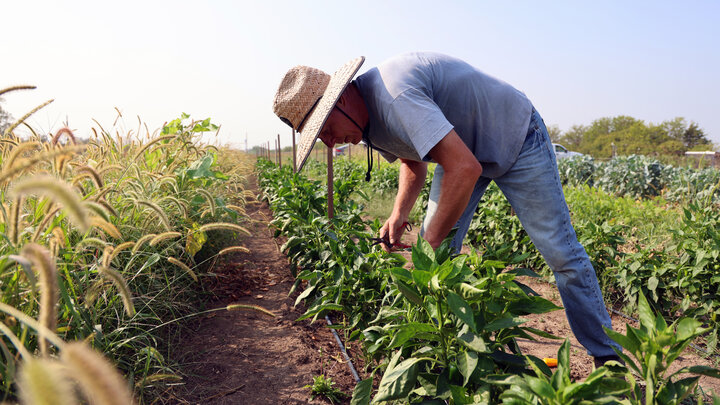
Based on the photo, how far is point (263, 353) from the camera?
2.65 meters

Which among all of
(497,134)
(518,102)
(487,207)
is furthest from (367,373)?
(487,207)

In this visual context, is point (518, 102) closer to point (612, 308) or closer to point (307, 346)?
point (307, 346)

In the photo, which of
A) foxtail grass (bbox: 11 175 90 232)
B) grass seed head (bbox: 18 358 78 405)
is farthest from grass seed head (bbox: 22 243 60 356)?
grass seed head (bbox: 18 358 78 405)

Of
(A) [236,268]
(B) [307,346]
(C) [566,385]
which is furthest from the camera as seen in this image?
(A) [236,268]

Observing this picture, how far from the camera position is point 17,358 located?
56.0 inches

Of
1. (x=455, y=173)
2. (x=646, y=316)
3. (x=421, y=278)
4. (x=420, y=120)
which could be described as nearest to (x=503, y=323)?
(x=421, y=278)

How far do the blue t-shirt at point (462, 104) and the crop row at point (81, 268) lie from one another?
996 millimetres

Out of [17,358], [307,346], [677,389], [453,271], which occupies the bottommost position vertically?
[307,346]

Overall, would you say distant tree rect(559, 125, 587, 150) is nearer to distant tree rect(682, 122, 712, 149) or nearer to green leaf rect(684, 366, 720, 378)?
distant tree rect(682, 122, 712, 149)

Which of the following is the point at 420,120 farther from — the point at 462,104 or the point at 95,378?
the point at 95,378

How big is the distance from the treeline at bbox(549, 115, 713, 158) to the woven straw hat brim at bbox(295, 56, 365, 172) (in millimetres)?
45088

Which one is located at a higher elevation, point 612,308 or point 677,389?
point 677,389

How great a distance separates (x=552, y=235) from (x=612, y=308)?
2146mm

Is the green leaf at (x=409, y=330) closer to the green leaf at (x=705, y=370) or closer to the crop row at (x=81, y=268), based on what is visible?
the green leaf at (x=705, y=370)
